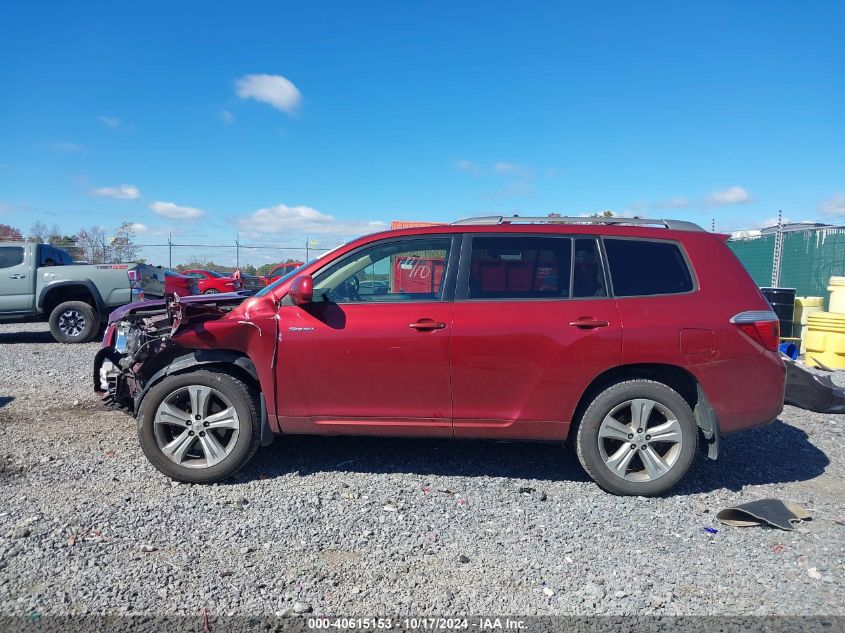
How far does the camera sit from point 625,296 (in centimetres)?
403

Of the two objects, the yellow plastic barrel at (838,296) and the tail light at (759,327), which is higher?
the yellow plastic barrel at (838,296)

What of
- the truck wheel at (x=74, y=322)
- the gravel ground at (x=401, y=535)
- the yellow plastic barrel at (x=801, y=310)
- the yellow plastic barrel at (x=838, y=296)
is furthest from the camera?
the truck wheel at (x=74, y=322)

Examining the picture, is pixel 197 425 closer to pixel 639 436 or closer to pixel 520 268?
pixel 520 268

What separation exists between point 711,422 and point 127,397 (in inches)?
173

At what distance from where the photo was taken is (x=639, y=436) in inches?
155

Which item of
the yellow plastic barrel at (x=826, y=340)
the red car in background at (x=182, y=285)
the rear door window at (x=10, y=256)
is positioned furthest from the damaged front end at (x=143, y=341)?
the yellow plastic barrel at (x=826, y=340)

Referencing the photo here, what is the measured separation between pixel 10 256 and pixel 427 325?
10466 millimetres

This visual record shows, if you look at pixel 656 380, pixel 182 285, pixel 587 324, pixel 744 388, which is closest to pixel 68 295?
pixel 182 285

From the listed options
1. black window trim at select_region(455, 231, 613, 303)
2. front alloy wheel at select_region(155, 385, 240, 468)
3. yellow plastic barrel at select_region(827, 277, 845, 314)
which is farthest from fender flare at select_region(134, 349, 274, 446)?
yellow plastic barrel at select_region(827, 277, 845, 314)

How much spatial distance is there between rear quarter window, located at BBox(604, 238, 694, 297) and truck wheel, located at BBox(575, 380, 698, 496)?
0.65 m

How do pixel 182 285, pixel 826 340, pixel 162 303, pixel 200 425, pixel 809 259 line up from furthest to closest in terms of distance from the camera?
pixel 809 259 → pixel 182 285 → pixel 826 340 → pixel 162 303 → pixel 200 425

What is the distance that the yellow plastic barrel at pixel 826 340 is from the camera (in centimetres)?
857

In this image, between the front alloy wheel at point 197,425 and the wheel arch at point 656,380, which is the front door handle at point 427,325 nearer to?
the wheel arch at point 656,380

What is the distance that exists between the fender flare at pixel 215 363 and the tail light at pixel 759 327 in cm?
325
